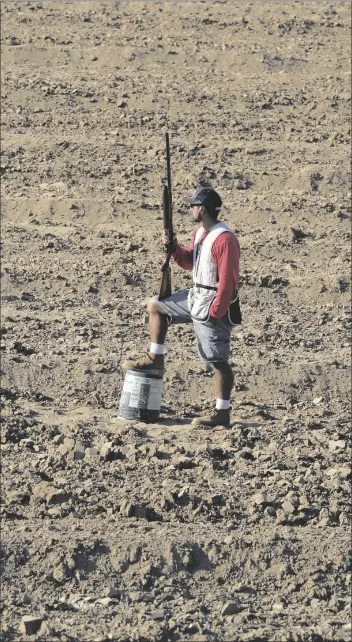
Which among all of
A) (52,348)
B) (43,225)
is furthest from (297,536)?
(43,225)

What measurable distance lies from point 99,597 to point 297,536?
1.28m

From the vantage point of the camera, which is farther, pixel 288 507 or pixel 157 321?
pixel 157 321

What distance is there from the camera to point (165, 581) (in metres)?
7.71

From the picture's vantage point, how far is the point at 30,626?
708 centimetres

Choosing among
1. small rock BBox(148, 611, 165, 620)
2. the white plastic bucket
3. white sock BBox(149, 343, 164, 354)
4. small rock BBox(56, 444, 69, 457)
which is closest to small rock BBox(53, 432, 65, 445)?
small rock BBox(56, 444, 69, 457)

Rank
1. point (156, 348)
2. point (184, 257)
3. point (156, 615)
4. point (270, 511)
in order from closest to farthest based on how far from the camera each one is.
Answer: point (156, 615) → point (270, 511) → point (184, 257) → point (156, 348)

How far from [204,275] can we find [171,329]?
285 cm

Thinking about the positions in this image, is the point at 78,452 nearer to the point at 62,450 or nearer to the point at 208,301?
the point at 62,450

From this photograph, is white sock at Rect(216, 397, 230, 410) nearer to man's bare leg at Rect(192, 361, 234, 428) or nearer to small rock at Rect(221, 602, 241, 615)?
man's bare leg at Rect(192, 361, 234, 428)

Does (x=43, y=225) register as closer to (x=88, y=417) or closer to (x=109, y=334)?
(x=109, y=334)

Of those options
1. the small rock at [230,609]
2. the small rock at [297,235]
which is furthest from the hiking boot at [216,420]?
the small rock at [297,235]

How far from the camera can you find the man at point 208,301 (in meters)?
9.34

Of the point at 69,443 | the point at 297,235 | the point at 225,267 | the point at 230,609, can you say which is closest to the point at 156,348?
the point at 225,267

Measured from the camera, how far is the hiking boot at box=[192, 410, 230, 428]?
388 inches
